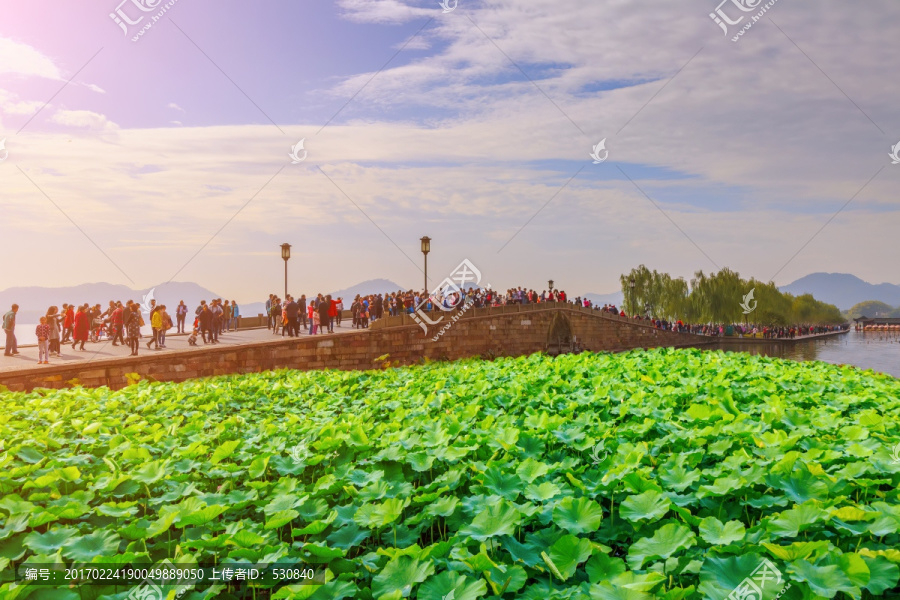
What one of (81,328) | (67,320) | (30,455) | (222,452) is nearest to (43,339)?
(81,328)

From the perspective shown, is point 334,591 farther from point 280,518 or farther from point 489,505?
point 489,505

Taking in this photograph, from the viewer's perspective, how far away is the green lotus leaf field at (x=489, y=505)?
253 centimetres

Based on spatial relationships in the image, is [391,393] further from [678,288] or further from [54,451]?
[678,288]

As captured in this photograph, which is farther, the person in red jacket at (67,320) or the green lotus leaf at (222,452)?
the person in red jacket at (67,320)

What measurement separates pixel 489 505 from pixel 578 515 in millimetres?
452

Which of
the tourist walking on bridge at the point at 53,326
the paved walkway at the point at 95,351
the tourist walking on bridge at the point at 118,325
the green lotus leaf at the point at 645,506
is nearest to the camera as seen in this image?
the green lotus leaf at the point at 645,506

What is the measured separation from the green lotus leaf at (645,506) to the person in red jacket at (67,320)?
71.8ft

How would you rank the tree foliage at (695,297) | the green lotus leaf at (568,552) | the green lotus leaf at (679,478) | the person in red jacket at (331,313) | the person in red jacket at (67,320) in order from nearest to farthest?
the green lotus leaf at (568,552), the green lotus leaf at (679,478), the person in red jacket at (67,320), the person in red jacket at (331,313), the tree foliage at (695,297)

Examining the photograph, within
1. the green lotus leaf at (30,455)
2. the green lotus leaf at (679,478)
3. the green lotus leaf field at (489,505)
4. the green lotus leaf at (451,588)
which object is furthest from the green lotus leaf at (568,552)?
the green lotus leaf at (30,455)

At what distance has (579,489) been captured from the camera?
142 inches

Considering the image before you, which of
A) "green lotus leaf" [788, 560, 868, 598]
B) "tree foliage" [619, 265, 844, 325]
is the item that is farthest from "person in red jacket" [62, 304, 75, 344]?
"tree foliage" [619, 265, 844, 325]

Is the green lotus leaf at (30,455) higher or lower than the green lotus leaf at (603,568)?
higher

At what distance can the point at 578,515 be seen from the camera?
2.94 meters

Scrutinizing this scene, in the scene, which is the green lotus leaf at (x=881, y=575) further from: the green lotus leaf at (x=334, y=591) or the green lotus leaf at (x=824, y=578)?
the green lotus leaf at (x=334, y=591)
